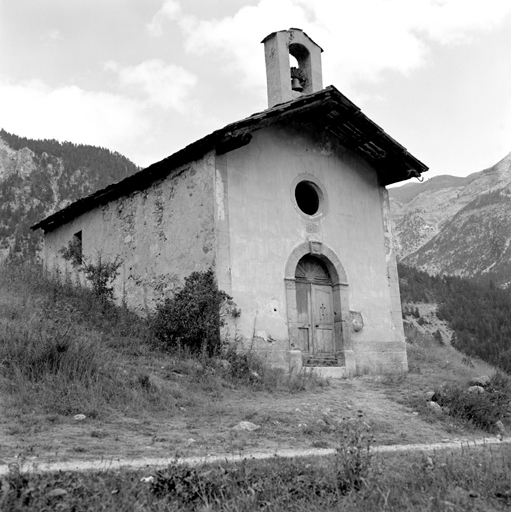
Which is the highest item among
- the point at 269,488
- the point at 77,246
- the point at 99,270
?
the point at 77,246

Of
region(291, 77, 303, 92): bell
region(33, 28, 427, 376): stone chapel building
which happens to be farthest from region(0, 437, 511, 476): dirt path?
region(291, 77, 303, 92): bell

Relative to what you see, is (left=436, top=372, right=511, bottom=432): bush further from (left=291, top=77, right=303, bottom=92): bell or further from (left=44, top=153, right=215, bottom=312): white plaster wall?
(left=291, top=77, right=303, bottom=92): bell

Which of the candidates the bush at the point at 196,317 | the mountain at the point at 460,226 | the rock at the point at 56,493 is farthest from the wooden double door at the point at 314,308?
the mountain at the point at 460,226

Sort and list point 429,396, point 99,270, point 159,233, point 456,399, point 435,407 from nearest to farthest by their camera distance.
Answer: point 435,407 → point 456,399 → point 429,396 → point 159,233 → point 99,270

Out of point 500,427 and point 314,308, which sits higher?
point 314,308

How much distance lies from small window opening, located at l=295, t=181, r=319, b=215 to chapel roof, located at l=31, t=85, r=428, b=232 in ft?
4.47

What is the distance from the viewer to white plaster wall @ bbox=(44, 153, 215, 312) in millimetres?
11477

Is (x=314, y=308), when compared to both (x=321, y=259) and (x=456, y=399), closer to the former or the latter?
(x=321, y=259)

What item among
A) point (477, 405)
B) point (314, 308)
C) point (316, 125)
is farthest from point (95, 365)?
point (316, 125)

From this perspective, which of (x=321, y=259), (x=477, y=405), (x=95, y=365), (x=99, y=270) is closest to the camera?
(x=95, y=365)

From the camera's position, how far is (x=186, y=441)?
19.1 feet

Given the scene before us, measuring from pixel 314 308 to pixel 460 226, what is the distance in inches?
2757

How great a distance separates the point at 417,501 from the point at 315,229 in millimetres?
9181

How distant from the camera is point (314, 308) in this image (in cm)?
1259
